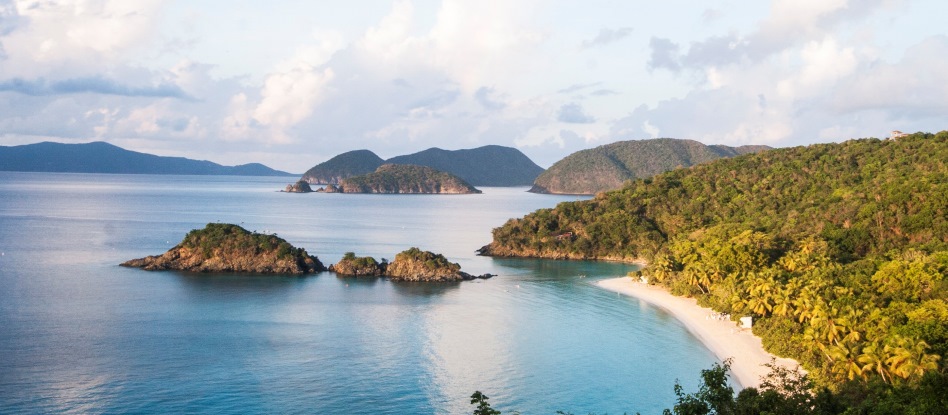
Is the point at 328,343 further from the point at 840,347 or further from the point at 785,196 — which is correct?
the point at 785,196

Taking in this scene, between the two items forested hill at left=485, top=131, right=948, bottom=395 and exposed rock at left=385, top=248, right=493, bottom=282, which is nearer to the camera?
forested hill at left=485, top=131, right=948, bottom=395

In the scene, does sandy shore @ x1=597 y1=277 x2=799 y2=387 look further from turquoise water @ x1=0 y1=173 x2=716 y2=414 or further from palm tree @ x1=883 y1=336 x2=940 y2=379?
palm tree @ x1=883 y1=336 x2=940 y2=379

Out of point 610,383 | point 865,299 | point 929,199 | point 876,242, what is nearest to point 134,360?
point 610,383

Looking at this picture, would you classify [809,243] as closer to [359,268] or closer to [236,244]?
[359,268]

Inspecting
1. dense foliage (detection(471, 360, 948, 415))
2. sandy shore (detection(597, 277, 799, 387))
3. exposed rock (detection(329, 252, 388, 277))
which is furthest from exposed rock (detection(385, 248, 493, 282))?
dense foliage (detection(471, 360, 948, 415))

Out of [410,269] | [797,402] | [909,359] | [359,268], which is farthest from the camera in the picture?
[359,268]

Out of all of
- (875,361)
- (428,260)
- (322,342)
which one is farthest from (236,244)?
(875,361)

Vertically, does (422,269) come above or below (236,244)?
below
